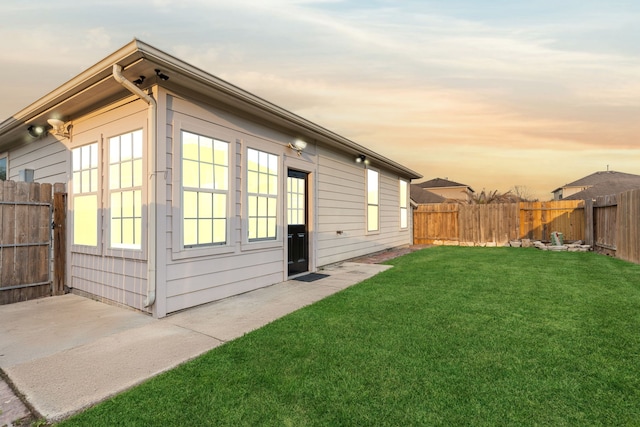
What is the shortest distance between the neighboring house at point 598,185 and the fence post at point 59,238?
2451cm

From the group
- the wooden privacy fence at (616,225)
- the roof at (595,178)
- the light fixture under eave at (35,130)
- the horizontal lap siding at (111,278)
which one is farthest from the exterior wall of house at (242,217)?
the roof at (595,178)

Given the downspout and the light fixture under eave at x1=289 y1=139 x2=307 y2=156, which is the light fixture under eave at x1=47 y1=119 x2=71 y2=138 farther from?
the light fixture under eave at x1=289 y1=139 x2=307 y2=156

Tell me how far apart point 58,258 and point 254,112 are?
14.1ft

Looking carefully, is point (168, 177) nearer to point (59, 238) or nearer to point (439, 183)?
point (59, 238)

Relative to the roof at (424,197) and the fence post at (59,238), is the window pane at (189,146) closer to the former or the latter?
the fence post at (59,238)

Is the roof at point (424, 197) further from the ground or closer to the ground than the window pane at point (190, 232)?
further from the ground

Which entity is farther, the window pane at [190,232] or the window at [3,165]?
the window at [3,165]

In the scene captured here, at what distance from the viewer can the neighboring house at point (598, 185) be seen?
Result: 23094mm

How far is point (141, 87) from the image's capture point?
13.2 feet

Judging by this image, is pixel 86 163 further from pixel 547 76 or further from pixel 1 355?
pixel 547 76

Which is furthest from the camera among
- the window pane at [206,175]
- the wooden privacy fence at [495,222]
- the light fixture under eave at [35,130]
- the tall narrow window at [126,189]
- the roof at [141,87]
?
the wooden privacy fence at [495,222]

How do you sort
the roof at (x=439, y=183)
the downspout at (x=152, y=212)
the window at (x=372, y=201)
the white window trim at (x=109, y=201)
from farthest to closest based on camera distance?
the roof at (x=439, y=183) < the window at (x=372, y=201) < the white window trim at (x=109, y=201) < the downspout at (x=152, y=212)

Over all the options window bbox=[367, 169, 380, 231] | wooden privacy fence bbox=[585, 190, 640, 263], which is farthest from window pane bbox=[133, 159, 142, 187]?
wooden privacy fence bbox=[585, 190, 640, 263]

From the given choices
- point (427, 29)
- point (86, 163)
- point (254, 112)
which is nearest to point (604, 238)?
point (427, 29)
